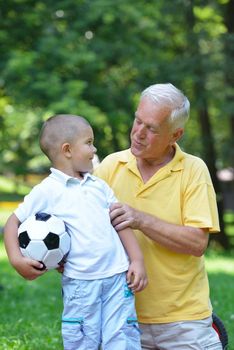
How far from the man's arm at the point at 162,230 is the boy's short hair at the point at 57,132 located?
433 millimetres

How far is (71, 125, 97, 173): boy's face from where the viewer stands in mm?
4066

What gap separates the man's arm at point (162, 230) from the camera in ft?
13.3

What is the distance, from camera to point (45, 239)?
3.90 metres

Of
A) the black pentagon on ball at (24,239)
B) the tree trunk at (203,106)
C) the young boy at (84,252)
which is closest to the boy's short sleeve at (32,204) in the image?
the young boy at (84,252)

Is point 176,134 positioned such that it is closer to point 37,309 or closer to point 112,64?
point 37,309

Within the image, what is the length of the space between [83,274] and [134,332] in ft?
1.41

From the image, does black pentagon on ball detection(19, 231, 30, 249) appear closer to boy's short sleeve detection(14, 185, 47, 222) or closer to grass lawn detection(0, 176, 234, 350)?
boy's short sleeve detection(14, 185, 47, 222)

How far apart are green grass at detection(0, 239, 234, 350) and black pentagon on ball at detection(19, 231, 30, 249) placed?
6.50 feet

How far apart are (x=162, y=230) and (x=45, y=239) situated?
69 centimetres

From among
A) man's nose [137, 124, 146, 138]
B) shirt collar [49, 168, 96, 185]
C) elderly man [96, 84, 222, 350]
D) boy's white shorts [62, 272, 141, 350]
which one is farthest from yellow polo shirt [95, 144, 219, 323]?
shirt collar [49, 168, 96, 185]

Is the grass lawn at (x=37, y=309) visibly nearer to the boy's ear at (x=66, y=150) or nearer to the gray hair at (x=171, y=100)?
the boy's ear at (x=66, y=150)

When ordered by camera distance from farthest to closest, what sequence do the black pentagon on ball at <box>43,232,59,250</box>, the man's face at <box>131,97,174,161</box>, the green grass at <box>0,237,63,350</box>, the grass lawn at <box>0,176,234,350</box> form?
the grass lawn at <box>0,176,234,350</box>, the green grass at <box>0,237,63,350</box>, the man's face at <box>131,97,174,161</box>, the black pentagon on ball at <box>43,232,59,250</box>

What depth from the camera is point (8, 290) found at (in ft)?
31.9

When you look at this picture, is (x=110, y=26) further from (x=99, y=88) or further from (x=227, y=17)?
(x=227, y=17)
